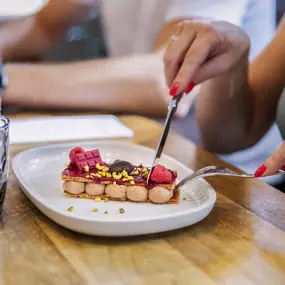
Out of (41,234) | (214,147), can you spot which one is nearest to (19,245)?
(41,234)

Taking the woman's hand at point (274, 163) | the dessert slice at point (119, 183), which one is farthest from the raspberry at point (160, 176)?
the woman's hand at point (274, 163)

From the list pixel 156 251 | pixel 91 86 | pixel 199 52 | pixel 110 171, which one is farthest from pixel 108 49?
pixel 156 251

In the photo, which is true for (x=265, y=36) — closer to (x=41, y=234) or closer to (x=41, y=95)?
(x=41, y=95)

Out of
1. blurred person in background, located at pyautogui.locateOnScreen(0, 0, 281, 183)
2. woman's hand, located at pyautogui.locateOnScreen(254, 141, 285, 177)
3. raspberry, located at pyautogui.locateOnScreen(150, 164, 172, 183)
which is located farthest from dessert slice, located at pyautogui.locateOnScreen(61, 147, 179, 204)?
blurred person in background, located at pyautogui.locateOnScreen(0, 0, 281, 183)

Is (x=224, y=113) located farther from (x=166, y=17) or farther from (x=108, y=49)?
(x=108, y=49)

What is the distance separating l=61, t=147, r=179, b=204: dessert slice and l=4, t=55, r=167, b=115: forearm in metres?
0.60

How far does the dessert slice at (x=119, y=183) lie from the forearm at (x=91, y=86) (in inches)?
23.5

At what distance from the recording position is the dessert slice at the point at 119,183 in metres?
0.76

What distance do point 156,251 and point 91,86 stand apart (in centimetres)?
84

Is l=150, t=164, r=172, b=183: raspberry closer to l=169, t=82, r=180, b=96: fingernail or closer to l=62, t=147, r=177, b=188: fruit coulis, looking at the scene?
l=62, t=147, r=177, b=188: fruit coulis

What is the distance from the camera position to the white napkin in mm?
1091

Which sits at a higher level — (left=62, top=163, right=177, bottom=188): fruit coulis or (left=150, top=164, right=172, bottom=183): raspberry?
(left=150, top=164, right=172, bottom=183): raspberry

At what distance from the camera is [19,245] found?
648mm

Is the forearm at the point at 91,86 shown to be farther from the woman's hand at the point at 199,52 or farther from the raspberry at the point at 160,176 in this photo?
the raspberry at the point at 160,176
